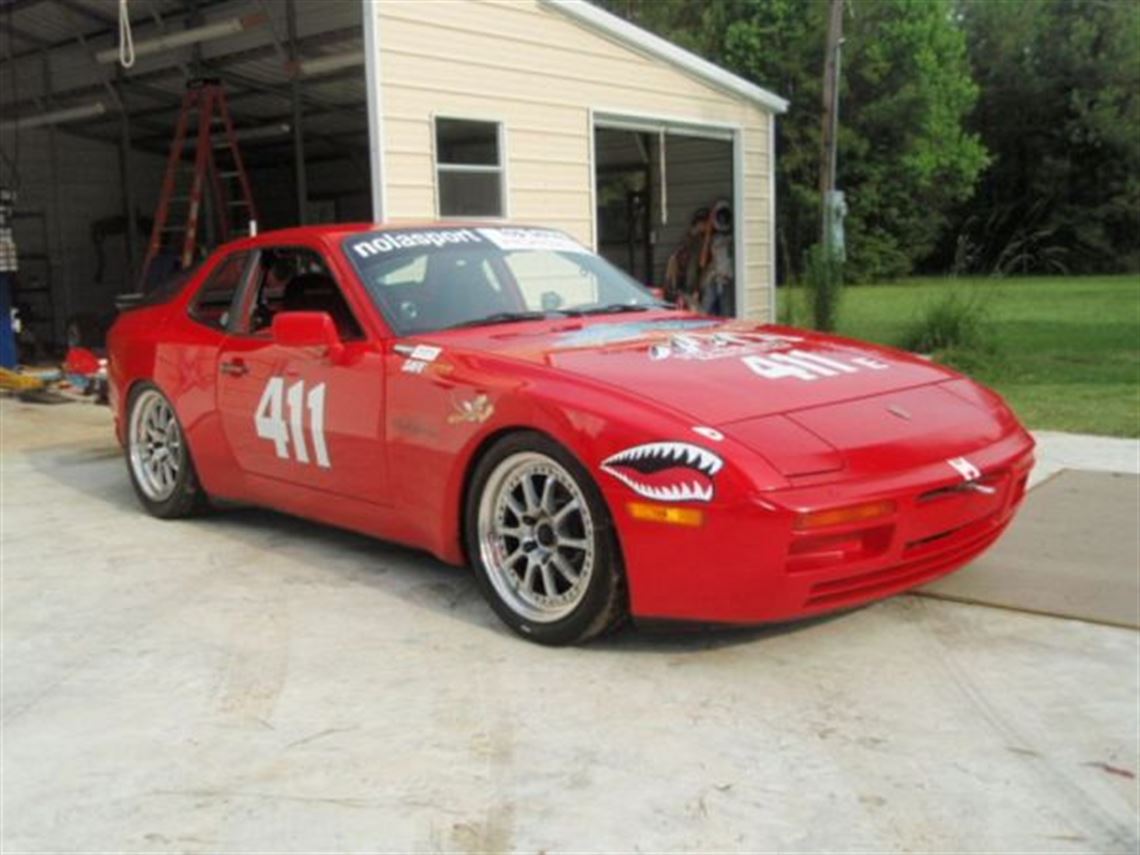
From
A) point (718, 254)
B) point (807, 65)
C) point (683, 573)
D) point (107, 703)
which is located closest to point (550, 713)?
point (683, 573)

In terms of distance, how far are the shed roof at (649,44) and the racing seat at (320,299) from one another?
6.30 meters

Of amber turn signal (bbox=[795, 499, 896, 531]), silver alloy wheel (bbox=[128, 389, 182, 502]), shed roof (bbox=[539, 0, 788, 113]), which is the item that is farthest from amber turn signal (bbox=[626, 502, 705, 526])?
shed roof (bbox=[539, 0, 788, 113])

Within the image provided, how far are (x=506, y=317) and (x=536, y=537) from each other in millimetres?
1172

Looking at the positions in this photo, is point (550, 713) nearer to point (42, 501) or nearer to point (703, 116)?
point (42, 501)

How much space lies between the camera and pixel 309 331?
4531mm

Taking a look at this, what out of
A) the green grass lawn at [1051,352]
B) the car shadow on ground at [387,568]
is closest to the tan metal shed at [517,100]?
the green grass lawn at [1051,352]

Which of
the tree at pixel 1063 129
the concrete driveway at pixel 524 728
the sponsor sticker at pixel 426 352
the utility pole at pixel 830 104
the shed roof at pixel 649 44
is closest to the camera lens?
the concrete driveway at pixel 524 728

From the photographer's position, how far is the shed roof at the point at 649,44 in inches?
429

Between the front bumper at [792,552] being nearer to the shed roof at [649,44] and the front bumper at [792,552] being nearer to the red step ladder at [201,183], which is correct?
the red step ladder at [201,183]

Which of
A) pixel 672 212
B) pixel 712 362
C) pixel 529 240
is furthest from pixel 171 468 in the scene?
pixel 672 212

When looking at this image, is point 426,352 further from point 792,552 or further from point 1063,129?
point 1063,129

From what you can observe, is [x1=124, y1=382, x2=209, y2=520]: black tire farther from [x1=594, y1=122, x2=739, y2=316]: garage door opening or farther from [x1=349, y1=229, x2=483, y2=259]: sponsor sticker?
[x1=594, y1=122, x2=739, y2=316]: garage door opening

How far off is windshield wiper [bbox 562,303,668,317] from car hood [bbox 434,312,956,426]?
0.42 feet

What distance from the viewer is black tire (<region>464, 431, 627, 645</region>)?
3.60m
